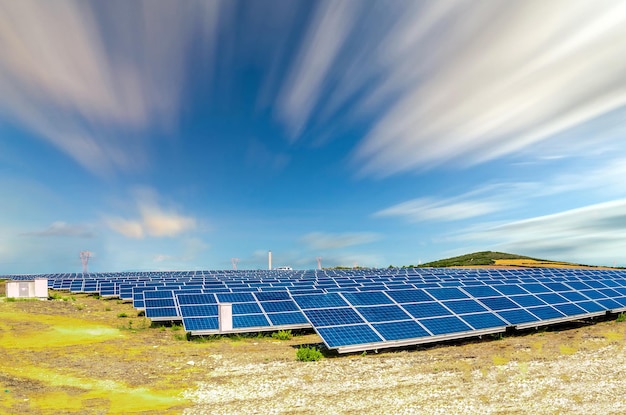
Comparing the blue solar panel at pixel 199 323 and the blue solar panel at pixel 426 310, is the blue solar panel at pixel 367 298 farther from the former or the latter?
the blue solar panel at pixel 199 323

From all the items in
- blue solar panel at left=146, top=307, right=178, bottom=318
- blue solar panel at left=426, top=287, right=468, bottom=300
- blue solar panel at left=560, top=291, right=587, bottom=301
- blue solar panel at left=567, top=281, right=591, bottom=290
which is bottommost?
blue solar panel at left=560, top=291, right=587, bottom=301

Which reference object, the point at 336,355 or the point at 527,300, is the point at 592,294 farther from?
the point at 336,355

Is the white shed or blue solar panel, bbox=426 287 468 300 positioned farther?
the white shed

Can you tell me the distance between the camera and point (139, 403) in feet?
38.4

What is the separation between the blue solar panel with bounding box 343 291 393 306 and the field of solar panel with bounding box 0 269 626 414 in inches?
2.7

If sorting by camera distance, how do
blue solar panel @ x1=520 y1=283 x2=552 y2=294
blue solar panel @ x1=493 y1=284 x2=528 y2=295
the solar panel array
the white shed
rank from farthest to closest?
the white shed, blue solar panel @ x1=520 y1=283 x2=552 y2=294, blue solar panel @ x1=493 y1=284 x2=528 y2=295, the solar panel array

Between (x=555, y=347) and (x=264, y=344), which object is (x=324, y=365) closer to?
(x=264, y=344)

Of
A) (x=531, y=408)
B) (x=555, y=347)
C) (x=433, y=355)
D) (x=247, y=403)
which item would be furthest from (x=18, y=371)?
(x=555, y=347)

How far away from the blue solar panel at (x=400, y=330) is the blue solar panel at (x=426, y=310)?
1.25 metres

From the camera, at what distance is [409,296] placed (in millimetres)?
22062

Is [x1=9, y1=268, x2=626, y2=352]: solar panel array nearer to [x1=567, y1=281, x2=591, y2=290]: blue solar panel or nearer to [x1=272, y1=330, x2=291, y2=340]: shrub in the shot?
[x1=272, y1=330, x2=291, y2=340]: shrub

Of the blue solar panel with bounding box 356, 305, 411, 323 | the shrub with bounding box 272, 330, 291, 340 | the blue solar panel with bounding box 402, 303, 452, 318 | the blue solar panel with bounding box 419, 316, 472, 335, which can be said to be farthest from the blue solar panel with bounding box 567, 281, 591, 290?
the shrub with bounding box 272, 330, 291, 340

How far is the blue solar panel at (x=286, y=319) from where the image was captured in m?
21.3

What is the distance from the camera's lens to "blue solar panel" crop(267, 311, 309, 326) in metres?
21.3
